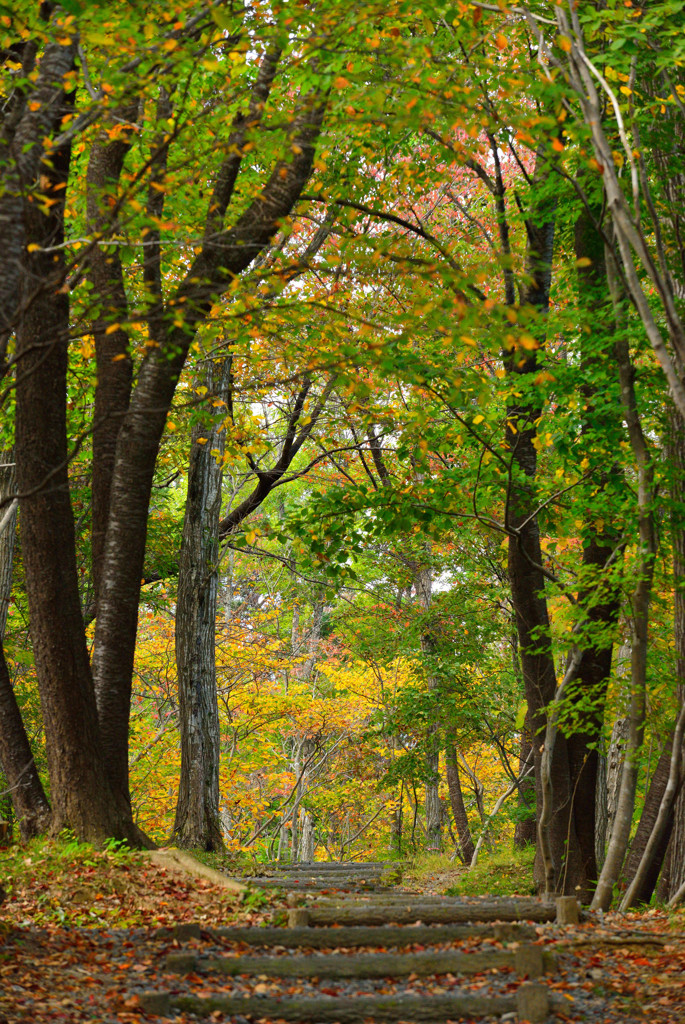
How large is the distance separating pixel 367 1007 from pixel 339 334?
4086 millimetres

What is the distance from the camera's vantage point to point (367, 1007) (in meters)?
4.82

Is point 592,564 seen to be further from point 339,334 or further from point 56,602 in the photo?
point 56,602

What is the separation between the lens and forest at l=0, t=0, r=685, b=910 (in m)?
5.23

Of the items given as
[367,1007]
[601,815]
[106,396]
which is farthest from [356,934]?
[601,815]

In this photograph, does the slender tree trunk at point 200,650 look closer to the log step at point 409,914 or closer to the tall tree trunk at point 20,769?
the tall tree trunk at point 20,769

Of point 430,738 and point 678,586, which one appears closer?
point 678,586

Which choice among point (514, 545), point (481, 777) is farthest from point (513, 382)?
point (481, 777)

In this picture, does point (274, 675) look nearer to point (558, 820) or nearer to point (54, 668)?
point (558, 820)

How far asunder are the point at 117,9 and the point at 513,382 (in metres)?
4.71

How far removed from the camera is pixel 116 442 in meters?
8.14

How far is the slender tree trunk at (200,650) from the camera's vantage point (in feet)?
36.1

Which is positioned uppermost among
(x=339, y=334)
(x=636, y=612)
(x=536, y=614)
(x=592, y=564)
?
(x=339, y=334)

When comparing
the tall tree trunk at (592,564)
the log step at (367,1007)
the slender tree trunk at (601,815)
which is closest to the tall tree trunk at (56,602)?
the log step at (367,1007)

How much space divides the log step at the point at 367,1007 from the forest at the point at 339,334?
2.81m
